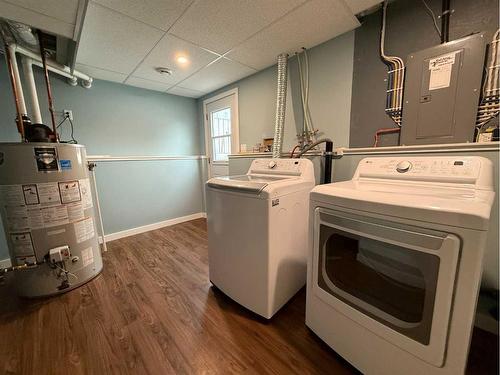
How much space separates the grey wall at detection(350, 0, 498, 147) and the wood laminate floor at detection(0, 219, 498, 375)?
1.51 m

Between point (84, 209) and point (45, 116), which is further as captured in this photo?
point (45, 116)

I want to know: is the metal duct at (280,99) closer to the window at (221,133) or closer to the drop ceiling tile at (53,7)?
the window at (221,133)

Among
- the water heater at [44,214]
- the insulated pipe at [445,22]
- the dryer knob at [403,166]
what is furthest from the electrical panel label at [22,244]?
the insulated pipe at [445,22]

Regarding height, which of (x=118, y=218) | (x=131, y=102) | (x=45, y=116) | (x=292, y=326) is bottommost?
(x=292, y=326)

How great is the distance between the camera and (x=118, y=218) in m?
2.76

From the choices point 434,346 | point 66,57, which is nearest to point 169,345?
point 434,346

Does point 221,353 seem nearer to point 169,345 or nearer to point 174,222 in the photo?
point 169,345

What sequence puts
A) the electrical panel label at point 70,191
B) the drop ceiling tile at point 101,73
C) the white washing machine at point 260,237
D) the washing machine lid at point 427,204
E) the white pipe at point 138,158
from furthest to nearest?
1. the white pipe at point 138,158
2. the drop ceiling tile at point 101,73
3. the electrical panel label at point 70,191
4. the white washing machine at point 260,237
5. the washing machine lid at point 427,204

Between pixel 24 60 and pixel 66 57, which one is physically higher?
pixel 66 57

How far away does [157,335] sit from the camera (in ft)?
3.94

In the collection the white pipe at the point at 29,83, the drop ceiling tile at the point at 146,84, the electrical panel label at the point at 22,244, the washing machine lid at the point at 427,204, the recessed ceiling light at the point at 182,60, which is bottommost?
the electrical panel label at the point at 22,244

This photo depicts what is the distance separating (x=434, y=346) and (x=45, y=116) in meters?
3.60

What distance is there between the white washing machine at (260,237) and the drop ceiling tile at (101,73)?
217 centimetres

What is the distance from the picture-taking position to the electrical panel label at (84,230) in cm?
166
